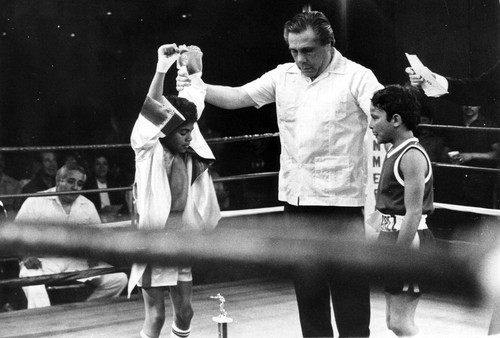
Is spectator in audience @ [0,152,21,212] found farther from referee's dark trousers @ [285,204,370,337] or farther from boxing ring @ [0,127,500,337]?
boxing ring @ [0,127,500,337]

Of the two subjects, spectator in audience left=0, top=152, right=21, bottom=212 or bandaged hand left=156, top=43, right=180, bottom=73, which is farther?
→ spectator in audience left=0, top=152, right=21, bottom=212

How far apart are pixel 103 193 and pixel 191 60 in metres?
0.81

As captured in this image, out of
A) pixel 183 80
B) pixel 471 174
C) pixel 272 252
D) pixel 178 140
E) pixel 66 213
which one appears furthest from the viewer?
pixel 471 174

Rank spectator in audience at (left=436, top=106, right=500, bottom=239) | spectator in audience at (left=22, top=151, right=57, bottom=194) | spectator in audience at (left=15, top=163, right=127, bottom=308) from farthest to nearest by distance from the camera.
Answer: spectator in audience at (left=436, top=106, right=500, bottom=239) < spectator in audience at (left=22, top=151, right=57, bottom=194) < spectator in audience at (left=15, top=163, right=127, bottom=308)

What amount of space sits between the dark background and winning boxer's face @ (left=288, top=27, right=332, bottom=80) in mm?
726

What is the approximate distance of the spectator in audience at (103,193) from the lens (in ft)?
7.32

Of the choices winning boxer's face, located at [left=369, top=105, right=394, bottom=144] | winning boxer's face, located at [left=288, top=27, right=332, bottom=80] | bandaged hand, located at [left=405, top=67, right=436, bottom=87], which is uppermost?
winning boxer's face, located at [left=288, top=27, right=332, bottom=80]

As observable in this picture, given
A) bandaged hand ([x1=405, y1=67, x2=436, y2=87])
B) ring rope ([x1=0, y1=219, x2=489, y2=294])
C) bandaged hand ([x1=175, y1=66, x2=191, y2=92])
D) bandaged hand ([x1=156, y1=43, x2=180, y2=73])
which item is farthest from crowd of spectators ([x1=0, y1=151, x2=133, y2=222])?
ring rope ([x1=0, y1=219, x2=489, y2=294])

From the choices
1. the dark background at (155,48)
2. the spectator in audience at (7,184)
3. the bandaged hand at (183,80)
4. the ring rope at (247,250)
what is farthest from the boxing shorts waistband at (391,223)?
the spectator in audience at (7,184)

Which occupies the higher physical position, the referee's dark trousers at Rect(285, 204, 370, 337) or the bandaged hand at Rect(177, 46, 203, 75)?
the bandaged hand at Rect(177, 46, 203, 75)

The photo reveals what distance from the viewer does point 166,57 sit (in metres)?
1.77

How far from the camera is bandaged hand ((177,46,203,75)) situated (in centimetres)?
154

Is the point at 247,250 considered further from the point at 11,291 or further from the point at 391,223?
the point at 11,291

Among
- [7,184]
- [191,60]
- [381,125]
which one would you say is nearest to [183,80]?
[191,60]
